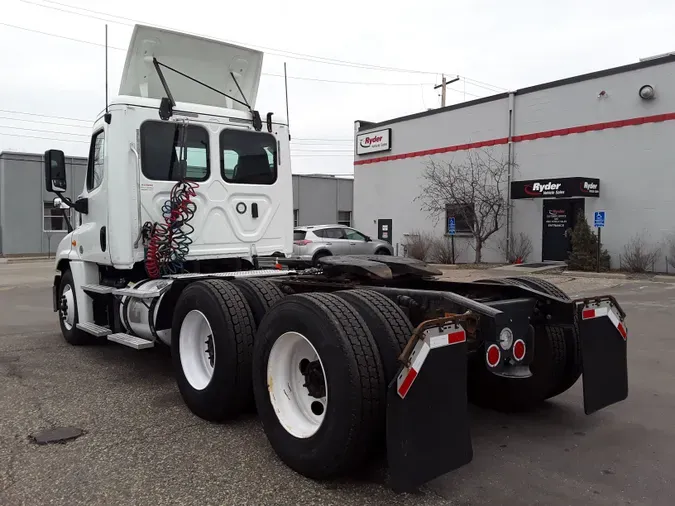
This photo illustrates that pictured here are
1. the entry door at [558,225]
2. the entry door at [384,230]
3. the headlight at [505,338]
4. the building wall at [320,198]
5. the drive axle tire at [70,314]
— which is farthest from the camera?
the building wall at [320,198]

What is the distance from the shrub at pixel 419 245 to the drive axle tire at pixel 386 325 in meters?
20.2

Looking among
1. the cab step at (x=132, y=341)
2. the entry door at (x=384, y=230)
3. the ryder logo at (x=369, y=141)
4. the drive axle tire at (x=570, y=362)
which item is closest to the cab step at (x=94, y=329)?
the cab step at (x=132, y=341)

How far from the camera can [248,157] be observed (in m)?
6.72

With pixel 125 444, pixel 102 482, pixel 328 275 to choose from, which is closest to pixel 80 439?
pixel 125 444

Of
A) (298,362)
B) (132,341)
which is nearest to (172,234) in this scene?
(132,341)

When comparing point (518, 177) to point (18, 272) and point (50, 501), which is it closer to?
point (18, 272)

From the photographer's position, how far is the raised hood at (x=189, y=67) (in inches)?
255

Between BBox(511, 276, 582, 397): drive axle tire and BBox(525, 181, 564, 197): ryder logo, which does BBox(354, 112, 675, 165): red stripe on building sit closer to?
BBox(525, 181, 564, 197): ryder logo

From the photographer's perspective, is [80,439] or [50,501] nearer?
[50,501]

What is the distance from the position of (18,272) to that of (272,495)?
2108 cm

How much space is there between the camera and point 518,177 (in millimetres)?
21125

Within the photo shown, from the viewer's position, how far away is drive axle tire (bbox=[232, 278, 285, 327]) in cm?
443

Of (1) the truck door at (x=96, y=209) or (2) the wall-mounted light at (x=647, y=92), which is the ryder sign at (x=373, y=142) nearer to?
(2) the wall-mounted light at (x=647, y=92)

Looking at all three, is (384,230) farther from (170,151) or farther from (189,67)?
(170,151)
